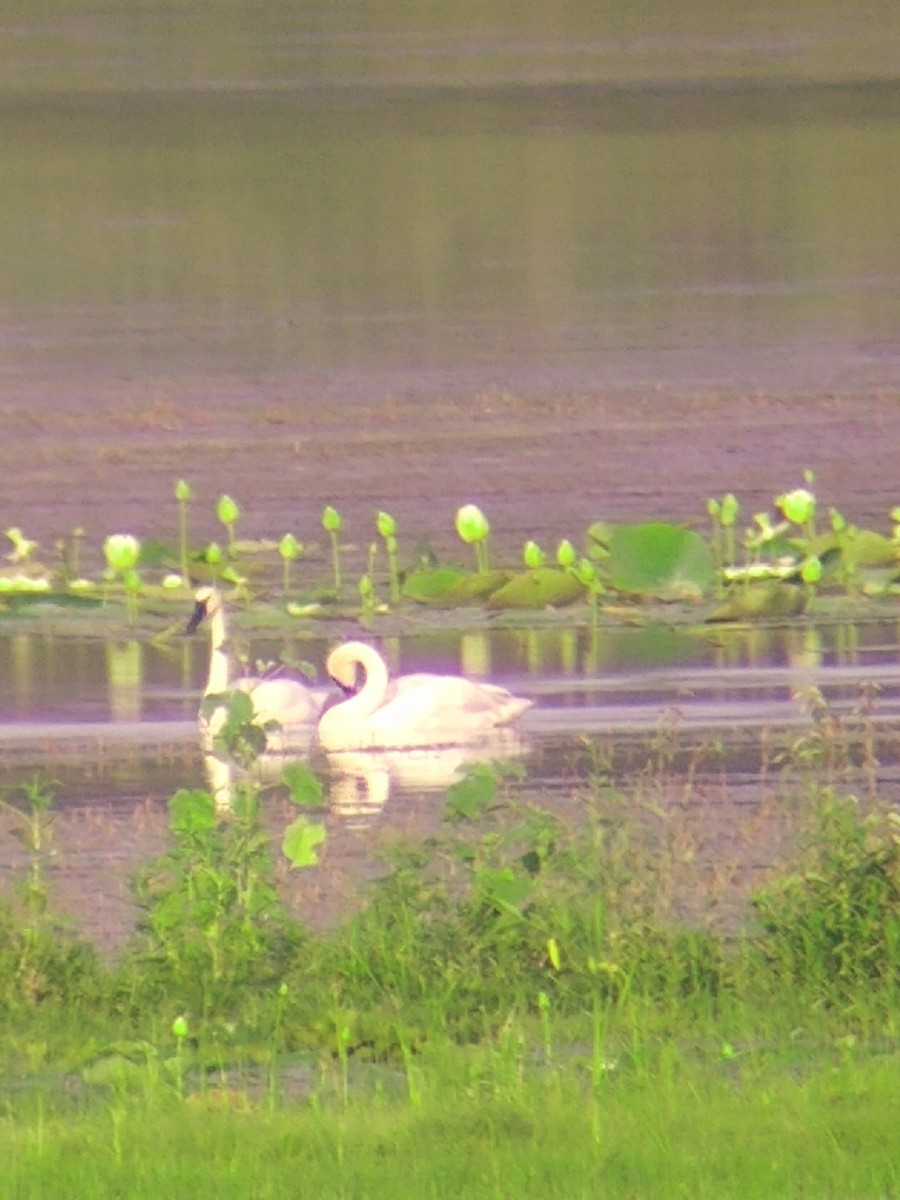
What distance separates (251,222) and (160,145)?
5154 millimetres

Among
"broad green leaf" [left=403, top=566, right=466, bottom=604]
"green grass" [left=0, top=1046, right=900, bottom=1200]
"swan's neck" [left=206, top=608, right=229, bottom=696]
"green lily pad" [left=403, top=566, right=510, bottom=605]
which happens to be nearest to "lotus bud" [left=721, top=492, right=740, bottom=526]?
"green lily pad" [left=403, top=566, right=510, bottom=605]

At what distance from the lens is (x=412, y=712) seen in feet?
33.4


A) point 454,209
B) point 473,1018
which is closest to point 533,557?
point 473,1018

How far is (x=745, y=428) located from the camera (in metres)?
16.8

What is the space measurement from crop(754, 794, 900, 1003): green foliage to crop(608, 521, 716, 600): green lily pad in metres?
4.89

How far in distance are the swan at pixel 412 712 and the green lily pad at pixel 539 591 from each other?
1.89 m

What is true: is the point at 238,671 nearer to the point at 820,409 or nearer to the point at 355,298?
the point at 820,409

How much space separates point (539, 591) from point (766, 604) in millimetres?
825

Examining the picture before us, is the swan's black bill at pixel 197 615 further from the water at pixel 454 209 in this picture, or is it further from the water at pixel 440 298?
the water at pixel 454 209

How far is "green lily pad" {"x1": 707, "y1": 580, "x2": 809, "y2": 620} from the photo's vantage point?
12.0m

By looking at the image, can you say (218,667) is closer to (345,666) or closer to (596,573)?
(345,666)

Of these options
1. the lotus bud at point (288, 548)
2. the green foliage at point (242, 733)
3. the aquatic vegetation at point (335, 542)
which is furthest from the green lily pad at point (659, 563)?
the green foliage at point (242, 733)

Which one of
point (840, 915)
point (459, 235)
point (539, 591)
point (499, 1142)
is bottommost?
point (499, 1142)

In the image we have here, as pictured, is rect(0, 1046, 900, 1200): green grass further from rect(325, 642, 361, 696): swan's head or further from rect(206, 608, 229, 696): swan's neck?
rect(325, 642, 361, 696): swan's head
